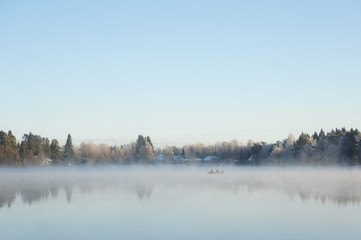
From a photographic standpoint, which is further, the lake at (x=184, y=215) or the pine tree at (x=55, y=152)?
the pine tree at (x=55, y=152)

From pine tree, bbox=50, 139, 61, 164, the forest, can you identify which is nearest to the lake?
the forest

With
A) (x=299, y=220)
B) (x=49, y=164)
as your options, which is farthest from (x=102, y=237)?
(x=49, y=164)

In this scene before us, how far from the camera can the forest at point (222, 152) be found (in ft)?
289

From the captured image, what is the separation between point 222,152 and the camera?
186625mm

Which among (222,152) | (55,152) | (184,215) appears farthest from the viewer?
(222,152)

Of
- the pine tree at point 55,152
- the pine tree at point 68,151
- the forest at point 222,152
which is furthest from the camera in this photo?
the pine tree at point 68,151

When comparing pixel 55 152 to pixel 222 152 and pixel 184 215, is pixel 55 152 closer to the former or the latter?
pixel 222 152

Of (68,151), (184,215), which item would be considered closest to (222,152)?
(68,151)

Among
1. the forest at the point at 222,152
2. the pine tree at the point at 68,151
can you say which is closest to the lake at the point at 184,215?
the forest at the point at 222,152

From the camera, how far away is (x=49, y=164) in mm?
120312

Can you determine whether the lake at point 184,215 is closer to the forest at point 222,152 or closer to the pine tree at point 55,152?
the forest at point 222,152

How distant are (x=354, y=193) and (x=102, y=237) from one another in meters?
19.6

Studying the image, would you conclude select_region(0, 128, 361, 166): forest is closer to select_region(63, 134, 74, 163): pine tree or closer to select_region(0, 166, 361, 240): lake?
select_region(63, 134, 74, 163): pine tree

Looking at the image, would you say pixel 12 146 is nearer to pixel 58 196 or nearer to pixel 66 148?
pixel 66 148
